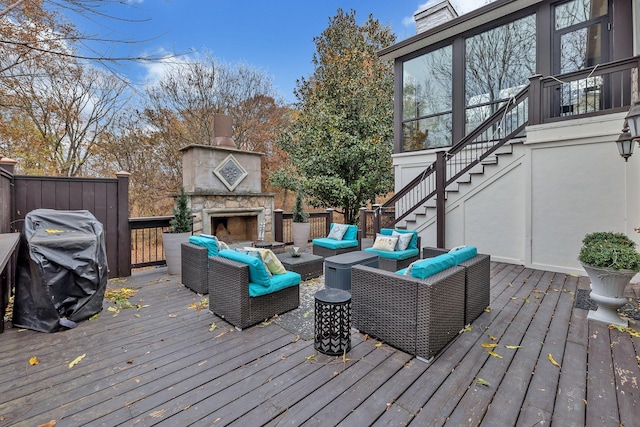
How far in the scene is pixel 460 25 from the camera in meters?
6.55

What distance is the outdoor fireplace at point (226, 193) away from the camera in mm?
6418

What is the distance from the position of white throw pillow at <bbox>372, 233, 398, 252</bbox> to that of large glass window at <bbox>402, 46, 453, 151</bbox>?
360 centimetres

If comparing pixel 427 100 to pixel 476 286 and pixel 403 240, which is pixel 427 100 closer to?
Answer: pixel 403 240

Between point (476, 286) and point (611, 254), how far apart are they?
4.17ft

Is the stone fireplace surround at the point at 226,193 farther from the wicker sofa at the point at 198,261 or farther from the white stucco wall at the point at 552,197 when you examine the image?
the white stucco wall at the point at 552,197

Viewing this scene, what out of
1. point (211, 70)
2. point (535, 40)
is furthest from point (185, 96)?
point (535, 40)

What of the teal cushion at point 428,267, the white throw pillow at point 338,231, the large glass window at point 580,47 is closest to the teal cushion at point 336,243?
the white throw pillow at point 338,231

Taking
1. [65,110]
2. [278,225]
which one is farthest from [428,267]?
[65,110]

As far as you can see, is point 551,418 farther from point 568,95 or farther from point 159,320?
point 568,95

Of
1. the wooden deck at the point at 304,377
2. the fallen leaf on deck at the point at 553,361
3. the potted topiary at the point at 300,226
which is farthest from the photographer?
the potted topiary at the point at 300,226

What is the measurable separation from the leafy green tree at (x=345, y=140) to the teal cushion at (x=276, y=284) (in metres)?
5.71

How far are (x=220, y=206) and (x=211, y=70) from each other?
701 cm

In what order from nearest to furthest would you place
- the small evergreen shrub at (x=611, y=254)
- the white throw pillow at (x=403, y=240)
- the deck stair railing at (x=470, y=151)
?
the small evergreen shrub at (x=611, y=254) < the white throw pillow at (x=403, y=240) < the deck stair railing at (x=470, y=151)

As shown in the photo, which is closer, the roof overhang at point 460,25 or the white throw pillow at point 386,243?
the white throw pillow at point 386,243
